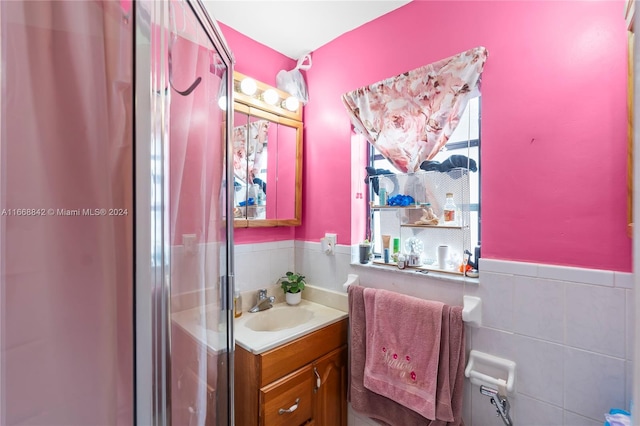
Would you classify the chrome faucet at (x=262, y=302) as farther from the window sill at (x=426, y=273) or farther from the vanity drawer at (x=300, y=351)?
the window sill at (x=426, y=273)

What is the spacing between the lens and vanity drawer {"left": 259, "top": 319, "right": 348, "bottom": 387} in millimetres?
1230

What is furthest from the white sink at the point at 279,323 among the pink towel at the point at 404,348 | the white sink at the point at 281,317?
the pink towel at the point at 404,348

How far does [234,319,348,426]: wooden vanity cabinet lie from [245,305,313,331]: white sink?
248mm

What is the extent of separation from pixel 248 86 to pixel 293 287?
1262 millimetres

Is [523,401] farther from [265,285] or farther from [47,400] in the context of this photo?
[47,400]

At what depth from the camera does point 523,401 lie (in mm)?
1133

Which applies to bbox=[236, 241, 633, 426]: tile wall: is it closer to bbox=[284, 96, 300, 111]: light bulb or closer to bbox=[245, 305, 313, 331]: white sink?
bbox=[245, 305, 313, 331]: white sink

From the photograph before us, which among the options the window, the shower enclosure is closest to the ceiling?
the window

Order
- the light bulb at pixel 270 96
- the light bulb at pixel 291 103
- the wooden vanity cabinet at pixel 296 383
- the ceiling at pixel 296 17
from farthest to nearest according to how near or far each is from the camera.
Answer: the light bulb at pixel 291 103, the light bulb at pixel 270 96, the ceiling at pixel 296 17, the wooden vanity cabinet at pixel 296 383

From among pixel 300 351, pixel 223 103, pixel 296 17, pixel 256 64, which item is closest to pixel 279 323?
pixel 300 351

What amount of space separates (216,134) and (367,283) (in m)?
1.15

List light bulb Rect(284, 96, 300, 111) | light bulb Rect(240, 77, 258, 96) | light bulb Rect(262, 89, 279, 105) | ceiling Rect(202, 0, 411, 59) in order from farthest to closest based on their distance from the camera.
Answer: light bulb Rect(284, 96, 300, 111), light bulb Rect(262, 89, 279, 105), light bulb Rect(240, 77, 258, 96), ceiling Rect(202, 0, 411, 59)

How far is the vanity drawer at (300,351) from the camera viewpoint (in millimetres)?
1230

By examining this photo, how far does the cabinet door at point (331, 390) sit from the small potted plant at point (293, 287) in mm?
415
